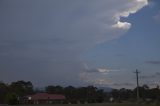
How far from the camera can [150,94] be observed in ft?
532

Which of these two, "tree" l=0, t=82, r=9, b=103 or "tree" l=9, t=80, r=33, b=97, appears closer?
"tree" l=0, t=82, r=9, b=103

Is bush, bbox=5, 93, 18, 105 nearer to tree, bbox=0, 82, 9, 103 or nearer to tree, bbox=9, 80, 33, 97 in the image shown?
tree, bbox=0, 82, 9, 103

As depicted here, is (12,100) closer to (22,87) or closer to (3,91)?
(3,91)

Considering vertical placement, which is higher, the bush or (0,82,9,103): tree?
(0,82,9,103): tree

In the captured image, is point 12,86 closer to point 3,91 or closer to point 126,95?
point 3,91

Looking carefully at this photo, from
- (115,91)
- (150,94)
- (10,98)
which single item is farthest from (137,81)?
(115,91)

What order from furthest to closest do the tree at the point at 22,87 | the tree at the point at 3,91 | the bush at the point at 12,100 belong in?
the tree at the point at 22,87 < the tree at the point at 3,91 < the bush at the point at 12,100

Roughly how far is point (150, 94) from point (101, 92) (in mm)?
34446

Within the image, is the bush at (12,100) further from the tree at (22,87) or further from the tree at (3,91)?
the tree at (22,87)

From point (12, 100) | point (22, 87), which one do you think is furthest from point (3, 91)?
point (12, 100)

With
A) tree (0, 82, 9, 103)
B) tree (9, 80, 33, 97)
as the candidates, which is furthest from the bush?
tree (9, 80, 33, 97)

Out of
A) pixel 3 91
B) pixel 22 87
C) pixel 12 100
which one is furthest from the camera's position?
pixel 22 87

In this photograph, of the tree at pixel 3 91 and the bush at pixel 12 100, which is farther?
the tree at pixel 3 91

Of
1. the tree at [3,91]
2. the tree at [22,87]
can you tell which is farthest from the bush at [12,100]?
the tree at [22,87]
